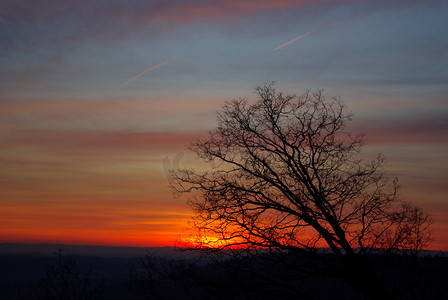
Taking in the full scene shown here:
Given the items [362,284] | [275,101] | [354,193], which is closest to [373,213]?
[354,193]

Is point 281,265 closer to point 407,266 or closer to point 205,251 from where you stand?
point 205,251

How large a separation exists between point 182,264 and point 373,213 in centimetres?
502

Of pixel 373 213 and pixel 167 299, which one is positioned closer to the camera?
pixel 373 213

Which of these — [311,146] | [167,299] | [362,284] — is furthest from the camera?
[167,299]

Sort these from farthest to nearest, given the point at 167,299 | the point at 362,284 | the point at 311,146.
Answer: the point at 167,299, the point at 311,146, the point at 362,284

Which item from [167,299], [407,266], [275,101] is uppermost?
[275,101]

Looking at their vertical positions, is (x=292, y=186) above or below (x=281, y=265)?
above

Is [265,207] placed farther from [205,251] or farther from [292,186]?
[205,251]

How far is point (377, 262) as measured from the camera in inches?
504

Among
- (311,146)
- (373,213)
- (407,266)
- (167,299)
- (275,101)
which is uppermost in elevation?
(275,101)

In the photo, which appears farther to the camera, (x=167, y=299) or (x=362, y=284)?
(x=167, y=299)

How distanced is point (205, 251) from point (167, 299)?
24.7 feet

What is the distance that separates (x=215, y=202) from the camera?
524 inches

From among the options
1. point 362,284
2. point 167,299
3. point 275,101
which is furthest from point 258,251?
point 167,299
